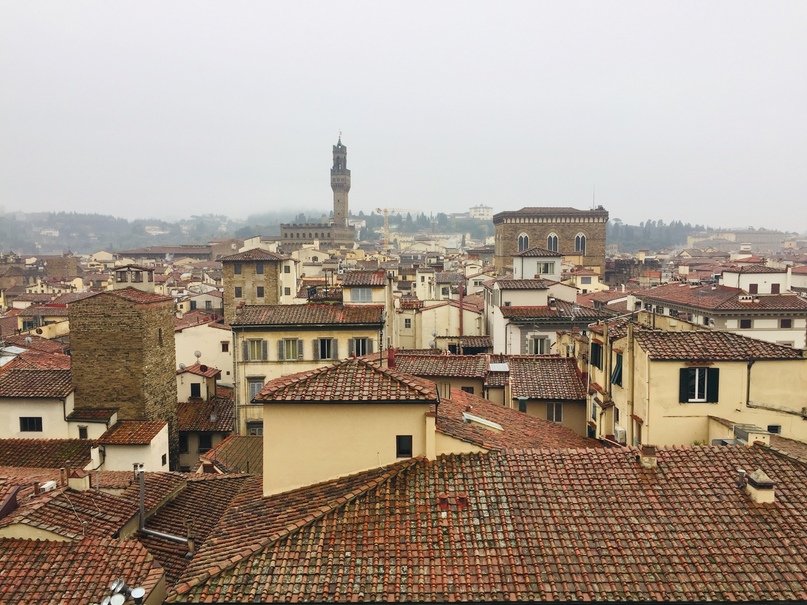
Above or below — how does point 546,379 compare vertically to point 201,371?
above

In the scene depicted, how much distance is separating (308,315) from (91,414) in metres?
10.8

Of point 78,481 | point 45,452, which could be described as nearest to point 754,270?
point 45,452

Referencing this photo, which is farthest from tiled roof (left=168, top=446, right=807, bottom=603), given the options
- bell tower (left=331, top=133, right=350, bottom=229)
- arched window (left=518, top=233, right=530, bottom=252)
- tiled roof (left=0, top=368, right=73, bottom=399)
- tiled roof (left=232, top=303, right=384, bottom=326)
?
bell tower (left=331, top=133, right=350, bottom=229)

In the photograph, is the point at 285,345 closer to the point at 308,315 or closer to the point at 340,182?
the point at 308,315

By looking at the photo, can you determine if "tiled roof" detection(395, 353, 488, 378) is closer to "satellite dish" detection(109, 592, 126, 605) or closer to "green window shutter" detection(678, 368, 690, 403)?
"green window shutter" detection(678, 368, 690, 403)

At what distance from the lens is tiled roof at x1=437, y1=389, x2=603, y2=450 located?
43.2 ft

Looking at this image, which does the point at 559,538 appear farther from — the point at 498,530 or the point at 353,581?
the point at 353,581

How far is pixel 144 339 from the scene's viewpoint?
28844 mm

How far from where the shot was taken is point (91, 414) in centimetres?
2744

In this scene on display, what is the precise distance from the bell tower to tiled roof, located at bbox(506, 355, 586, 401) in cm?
14462

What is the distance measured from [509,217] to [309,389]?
8367 cm

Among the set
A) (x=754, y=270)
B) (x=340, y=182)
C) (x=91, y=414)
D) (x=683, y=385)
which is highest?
(x=340, y=182)

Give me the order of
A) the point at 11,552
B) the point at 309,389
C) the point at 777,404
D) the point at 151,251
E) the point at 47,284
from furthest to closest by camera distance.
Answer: the point at 151,251 < the point at 47,284 < the point at 777,404 < the point at 309,389 < the point at 11,552

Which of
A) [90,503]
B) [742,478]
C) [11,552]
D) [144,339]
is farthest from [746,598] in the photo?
[144,339]
